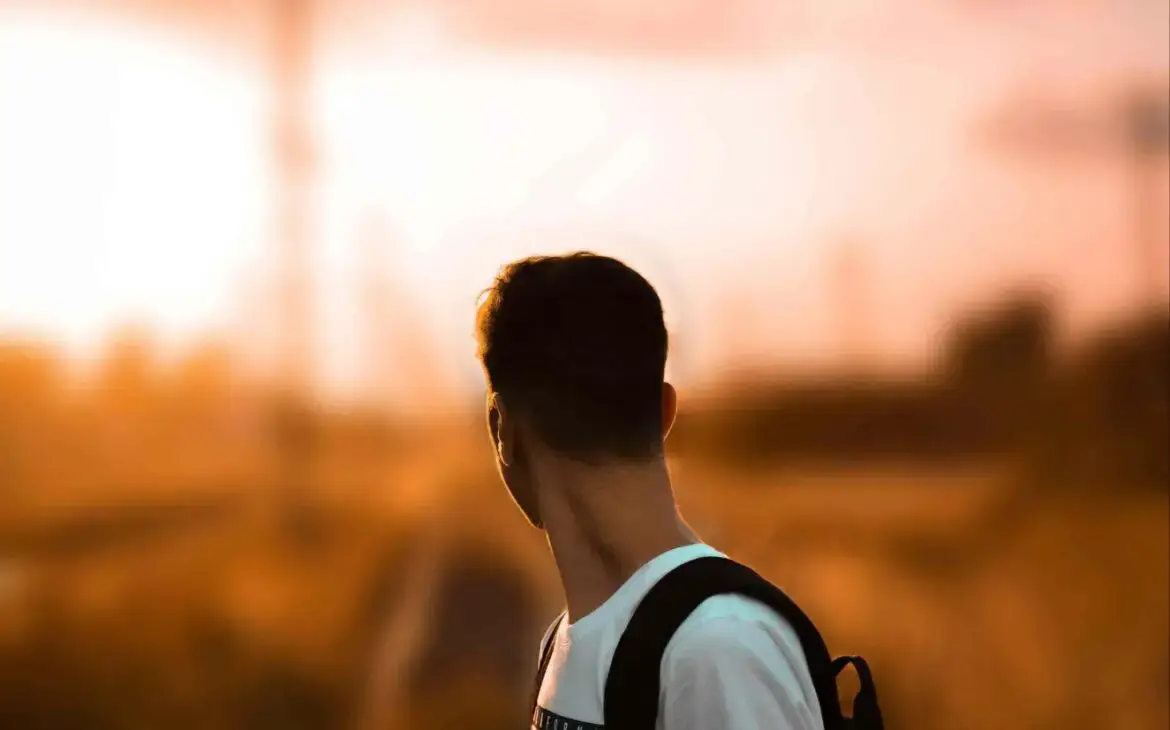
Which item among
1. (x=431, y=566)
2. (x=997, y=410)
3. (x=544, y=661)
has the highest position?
(x=997, y=410)

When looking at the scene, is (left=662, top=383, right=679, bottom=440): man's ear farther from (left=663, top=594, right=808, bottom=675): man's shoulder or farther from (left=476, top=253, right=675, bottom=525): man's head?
(left=663, top=594, right=808, bottom=675): man's shoulder

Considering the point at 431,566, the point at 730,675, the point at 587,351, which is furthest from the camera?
the point at 431,566

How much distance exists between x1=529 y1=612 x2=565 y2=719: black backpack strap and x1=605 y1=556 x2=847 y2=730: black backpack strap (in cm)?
11

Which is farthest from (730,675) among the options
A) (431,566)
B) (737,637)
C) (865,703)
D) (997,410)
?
(997,410)

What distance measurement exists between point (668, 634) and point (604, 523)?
0.11 m

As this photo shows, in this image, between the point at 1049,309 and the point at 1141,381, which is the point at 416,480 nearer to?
the point at 1049,309

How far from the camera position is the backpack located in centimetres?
61

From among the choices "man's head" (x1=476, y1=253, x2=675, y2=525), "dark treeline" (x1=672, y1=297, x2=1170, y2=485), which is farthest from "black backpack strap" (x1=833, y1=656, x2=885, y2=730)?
"dark treeline" (x1=672, y1=297, x2=1170, y2=485)

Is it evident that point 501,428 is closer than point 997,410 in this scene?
Yes

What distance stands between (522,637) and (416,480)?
0.91 ft

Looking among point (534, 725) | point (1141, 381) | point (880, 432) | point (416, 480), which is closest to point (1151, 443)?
point (1141, 381)

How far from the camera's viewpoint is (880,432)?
1.76 metres

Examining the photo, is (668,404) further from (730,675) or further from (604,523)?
(730,675)

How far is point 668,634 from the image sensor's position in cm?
61
